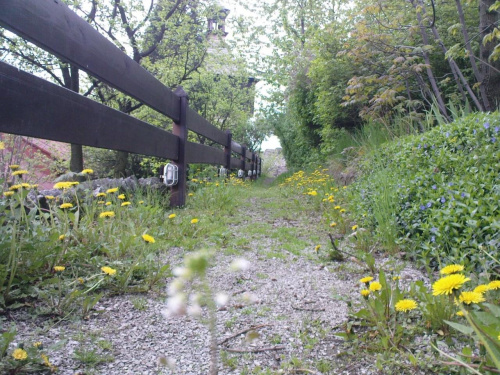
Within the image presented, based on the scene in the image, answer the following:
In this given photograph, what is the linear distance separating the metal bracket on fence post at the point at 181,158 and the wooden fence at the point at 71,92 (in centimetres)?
31

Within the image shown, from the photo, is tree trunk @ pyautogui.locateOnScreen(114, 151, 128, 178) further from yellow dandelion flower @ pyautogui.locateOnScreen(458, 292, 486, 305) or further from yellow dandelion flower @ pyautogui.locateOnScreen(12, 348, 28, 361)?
yellow dandelion flower @ pyautogui.locateOnScreen(458, 292, 486, 305)

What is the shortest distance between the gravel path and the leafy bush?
59 centimetres

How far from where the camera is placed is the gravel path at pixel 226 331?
120 cm

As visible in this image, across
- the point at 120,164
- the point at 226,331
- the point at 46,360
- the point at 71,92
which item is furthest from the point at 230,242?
the point at 120,164

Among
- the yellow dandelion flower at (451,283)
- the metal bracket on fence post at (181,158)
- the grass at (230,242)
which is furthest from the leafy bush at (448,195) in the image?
the metal bracket on fence post at (181,158)

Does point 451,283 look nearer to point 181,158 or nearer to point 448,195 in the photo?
point 448,195

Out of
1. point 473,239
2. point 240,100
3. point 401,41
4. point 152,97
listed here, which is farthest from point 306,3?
point 473,239

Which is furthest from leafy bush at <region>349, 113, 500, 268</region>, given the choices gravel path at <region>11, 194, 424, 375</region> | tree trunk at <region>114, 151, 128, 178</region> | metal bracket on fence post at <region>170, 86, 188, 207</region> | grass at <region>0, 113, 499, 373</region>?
tree trunk at <region>114, 151, 128, 178</region>

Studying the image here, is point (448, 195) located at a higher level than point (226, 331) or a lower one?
higher

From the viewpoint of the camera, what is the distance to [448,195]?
224 cm

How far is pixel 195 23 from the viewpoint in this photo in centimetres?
927

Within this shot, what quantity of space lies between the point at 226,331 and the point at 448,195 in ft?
5.37

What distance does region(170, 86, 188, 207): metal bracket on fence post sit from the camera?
4.27 m

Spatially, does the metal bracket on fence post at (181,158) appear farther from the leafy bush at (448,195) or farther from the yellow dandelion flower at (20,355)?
the yellow dandelion flower at (20,355)
